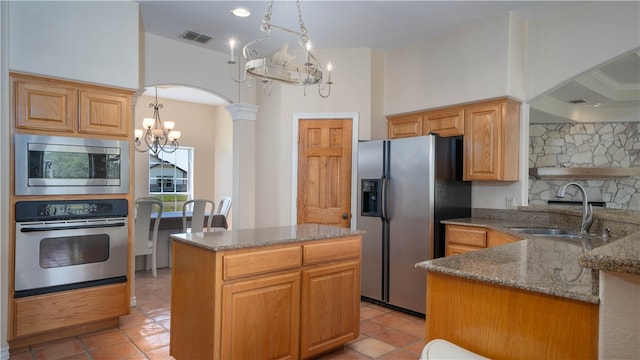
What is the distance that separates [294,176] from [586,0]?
3191 mm

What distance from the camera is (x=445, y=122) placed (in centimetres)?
409

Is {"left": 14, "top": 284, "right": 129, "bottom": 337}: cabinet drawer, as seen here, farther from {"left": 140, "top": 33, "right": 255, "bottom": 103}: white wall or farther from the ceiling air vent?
the ceiling air vent

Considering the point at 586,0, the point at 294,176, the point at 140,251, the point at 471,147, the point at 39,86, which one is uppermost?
the point at 586,0

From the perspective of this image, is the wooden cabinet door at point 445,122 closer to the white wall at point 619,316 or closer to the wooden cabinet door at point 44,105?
the white wall at point 619,316

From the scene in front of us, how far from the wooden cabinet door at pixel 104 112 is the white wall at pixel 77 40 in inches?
4.2

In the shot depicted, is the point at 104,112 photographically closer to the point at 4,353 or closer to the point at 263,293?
the point at 4,353

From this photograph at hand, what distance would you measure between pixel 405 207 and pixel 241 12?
238 centimetres

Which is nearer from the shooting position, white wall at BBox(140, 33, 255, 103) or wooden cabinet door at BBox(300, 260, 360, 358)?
wooden cabinet door at BBox(300, 260, 360, 358)

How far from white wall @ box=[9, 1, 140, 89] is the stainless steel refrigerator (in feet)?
7.82

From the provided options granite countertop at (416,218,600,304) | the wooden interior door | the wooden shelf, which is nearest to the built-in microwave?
the wooden interior door

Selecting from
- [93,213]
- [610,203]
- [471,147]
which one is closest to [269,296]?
[93,213]

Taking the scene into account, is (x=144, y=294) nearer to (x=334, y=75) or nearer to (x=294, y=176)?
(x=294, y=176)

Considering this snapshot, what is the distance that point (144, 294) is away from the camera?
14.0ft

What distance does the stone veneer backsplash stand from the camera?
6.13 metres
